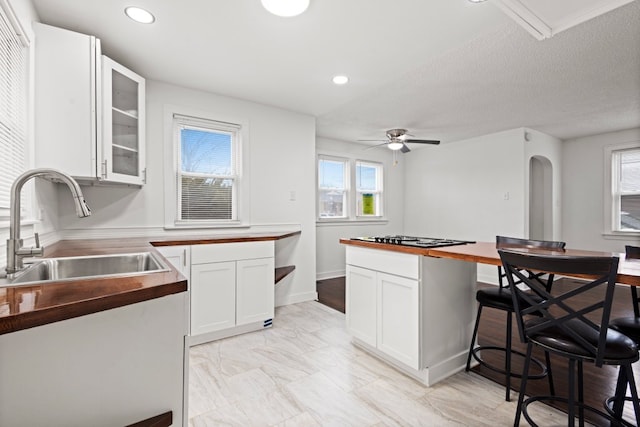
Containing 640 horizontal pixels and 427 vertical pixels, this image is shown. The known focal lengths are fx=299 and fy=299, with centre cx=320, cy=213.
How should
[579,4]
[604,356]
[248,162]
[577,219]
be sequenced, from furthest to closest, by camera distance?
[577,219], [248,162], [579,4], [604,356]

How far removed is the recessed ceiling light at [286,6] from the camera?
1.83m

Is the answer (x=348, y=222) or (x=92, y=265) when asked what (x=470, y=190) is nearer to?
(x=348, y=222)

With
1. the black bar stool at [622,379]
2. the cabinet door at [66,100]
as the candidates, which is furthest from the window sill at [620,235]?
the cabinet door at [66,100]

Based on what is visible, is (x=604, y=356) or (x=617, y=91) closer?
(x=604, y=356)

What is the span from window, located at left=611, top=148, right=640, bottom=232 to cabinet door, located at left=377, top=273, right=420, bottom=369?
5015 mm

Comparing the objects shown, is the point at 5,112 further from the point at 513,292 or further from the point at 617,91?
the point at 617,91

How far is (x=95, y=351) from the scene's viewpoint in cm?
86

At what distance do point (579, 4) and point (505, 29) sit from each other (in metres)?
0.43

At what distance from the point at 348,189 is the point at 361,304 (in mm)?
3346

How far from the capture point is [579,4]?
5.73 feet

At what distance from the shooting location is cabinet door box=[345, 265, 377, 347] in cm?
236

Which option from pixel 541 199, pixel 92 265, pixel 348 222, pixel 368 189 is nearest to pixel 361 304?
pixel 92 265

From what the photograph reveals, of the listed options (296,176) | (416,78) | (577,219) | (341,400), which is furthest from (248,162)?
(577,219)

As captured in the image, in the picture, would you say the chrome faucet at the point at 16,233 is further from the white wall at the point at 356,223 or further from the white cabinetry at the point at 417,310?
the white wall at the point at 356,223
